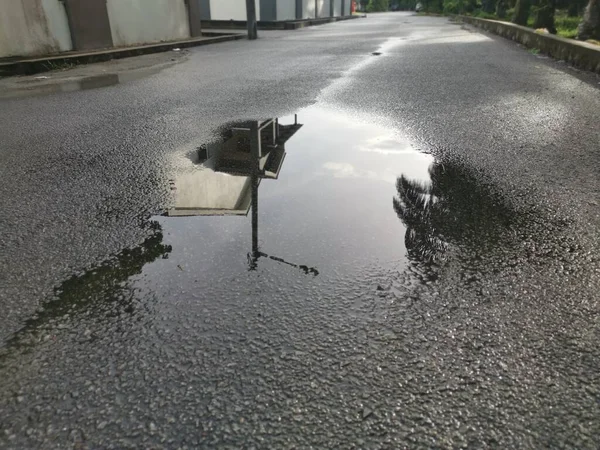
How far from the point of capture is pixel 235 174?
3152mm

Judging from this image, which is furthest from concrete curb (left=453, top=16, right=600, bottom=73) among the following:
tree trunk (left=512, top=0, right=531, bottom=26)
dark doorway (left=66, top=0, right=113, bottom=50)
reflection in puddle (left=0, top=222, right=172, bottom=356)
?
dark doorway (left=66, top=0, right=113, bottom=50)

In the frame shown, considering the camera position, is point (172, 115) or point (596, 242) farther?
point (172, 115)

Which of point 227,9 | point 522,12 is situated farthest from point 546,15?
point 227,9

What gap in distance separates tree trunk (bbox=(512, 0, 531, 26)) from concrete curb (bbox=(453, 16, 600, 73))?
280 cm

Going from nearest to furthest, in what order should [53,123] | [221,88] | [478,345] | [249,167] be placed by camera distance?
[478,345], [249,167], [53,123], [221,88]

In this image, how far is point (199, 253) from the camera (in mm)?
2146

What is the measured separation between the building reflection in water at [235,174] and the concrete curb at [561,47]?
670cm

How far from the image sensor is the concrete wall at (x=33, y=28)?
355 inches

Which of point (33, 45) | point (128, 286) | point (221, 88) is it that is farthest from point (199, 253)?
point (33, 45)

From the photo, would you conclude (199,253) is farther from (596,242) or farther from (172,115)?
→ (172,115)

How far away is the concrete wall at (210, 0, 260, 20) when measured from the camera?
76.8 feet

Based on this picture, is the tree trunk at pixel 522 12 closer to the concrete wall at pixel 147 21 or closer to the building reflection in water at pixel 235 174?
the concrete wall at pixel 147 21

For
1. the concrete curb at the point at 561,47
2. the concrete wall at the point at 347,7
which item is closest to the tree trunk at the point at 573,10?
the concrete curb at the point at 561,47

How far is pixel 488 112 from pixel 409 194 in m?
2.83
